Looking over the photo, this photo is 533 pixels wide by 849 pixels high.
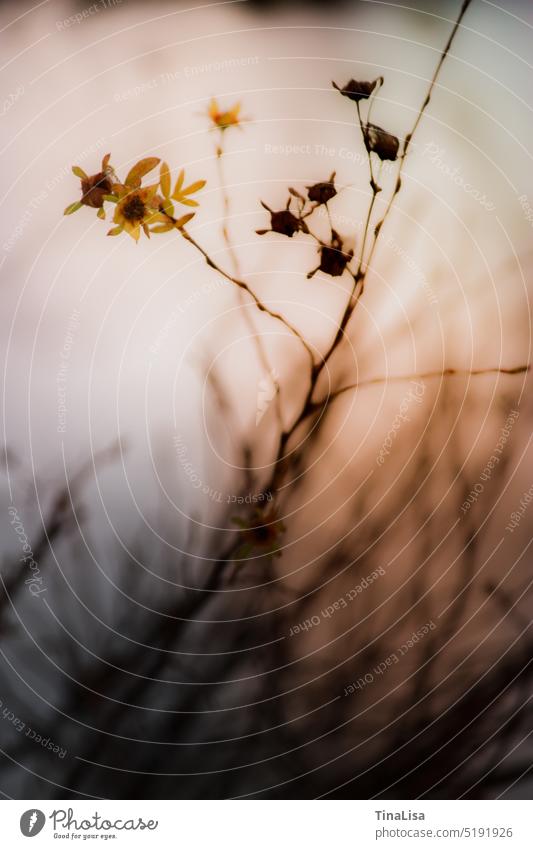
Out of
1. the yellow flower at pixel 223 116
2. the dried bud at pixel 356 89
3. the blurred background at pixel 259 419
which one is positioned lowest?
the blurred background at pixel 259 419

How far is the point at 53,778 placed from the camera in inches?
21.0

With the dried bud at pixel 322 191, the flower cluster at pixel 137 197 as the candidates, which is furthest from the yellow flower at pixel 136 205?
the dried bud at pixel 322 191

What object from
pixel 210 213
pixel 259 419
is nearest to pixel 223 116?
pixel 210 213

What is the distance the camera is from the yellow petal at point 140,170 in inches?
20.9

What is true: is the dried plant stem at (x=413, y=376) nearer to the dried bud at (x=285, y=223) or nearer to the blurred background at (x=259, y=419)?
the blurred background at (x=259, y=419)

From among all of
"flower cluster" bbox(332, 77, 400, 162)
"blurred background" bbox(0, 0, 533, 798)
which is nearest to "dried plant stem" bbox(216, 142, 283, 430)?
"blurred background" bbox(0, 0, 533, 798)

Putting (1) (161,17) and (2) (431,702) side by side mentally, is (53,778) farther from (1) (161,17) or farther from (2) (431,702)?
(1) (161,17)

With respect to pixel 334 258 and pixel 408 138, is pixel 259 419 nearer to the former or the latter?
pixel 334 258

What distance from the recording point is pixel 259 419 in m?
0.54

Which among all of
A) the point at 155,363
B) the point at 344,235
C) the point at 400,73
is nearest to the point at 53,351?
the point at 155,363

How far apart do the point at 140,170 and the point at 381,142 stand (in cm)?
19

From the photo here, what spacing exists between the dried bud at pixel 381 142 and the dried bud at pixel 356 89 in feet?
0.08

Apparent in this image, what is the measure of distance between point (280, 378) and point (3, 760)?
0.36m

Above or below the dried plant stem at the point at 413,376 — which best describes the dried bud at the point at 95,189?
above
